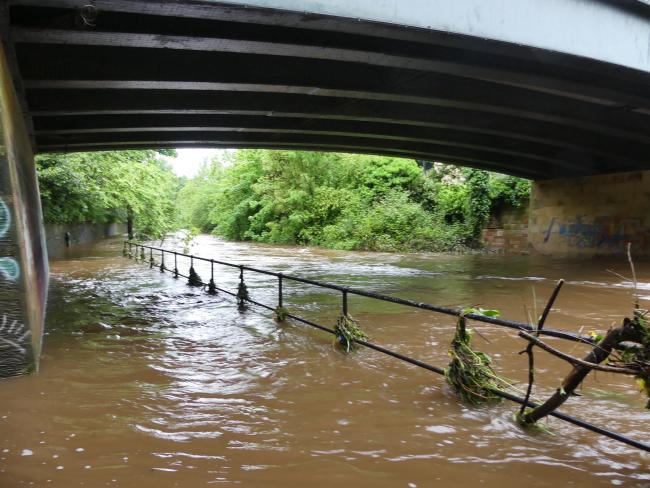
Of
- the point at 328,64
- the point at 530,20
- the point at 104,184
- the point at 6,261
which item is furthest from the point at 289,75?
the point at 104,184

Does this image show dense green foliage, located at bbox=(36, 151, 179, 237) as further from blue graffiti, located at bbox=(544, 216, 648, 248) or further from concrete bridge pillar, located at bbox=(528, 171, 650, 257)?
blue graffiti, located at bbox=(544, 216, 648, 248)

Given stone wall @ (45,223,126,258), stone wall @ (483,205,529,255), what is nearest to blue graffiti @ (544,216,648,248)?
stone wall @ (483,205,529,255)

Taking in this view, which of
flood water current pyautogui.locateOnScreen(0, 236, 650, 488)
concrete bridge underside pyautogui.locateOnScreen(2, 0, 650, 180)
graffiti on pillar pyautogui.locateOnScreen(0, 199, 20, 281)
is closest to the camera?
flood water current pyautogui.locateOnScreen(0, 236, 650, 488)

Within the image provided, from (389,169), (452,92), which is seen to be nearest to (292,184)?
(389,169)

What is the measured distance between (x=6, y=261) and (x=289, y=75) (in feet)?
22.3

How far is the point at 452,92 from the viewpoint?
11.9m

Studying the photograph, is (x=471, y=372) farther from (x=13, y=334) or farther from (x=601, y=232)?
(x=601, y=232)

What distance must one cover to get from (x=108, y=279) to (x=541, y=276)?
53.3ft

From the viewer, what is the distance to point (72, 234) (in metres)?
34.8

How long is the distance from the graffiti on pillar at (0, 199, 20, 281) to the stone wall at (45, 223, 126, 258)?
2363 cm

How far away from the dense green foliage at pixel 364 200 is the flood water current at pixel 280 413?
2169 cm

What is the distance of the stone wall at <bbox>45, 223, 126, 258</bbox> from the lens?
90.3 feet

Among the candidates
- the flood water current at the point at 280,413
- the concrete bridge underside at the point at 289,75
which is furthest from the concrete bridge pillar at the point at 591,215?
the flood water current at the point at 280,413

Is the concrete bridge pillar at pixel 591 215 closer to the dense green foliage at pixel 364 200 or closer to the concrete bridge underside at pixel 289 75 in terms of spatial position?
the dense green foliage at pixel 364 200
